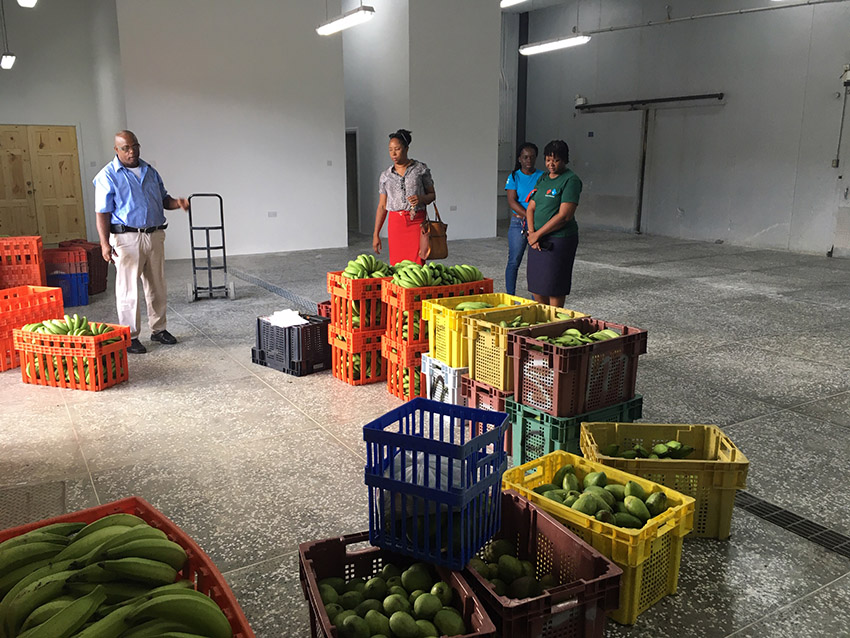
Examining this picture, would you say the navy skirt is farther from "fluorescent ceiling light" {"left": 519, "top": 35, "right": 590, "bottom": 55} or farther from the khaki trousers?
"fluorescent ceiling light" {"left": 519, "top": 35, "right": 590, "bottom": 55}

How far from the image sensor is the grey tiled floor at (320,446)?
8.55 ft

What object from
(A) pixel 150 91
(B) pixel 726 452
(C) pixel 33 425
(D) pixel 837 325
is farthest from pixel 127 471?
(A) pixel 150 91

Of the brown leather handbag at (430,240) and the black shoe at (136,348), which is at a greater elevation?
the brown leather handbag at (430,240)

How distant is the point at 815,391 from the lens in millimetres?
4883

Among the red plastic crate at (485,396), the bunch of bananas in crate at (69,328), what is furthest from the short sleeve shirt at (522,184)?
the bunch of bananas in crate at (69,328)

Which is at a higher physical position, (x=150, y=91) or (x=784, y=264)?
(x=150, y=91)

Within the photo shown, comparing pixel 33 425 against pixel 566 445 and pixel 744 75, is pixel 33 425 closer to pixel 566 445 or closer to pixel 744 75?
pixel 566 445

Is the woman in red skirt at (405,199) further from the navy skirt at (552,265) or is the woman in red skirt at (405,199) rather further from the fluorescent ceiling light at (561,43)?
the fluorescent ceiling light at (561,43)

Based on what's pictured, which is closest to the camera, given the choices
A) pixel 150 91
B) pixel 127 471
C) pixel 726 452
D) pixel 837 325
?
pixel 726 452

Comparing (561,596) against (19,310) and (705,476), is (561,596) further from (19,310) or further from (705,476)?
(19,310)

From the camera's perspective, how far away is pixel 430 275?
4754 mm

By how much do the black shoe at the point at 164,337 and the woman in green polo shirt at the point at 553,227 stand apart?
131 inches

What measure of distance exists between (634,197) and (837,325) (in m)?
9.72

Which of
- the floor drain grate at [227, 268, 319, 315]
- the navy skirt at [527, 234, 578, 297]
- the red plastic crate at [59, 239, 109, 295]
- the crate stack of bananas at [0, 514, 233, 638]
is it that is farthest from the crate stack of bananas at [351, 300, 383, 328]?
the red plastic crate at [59, 239, 109, 295]
